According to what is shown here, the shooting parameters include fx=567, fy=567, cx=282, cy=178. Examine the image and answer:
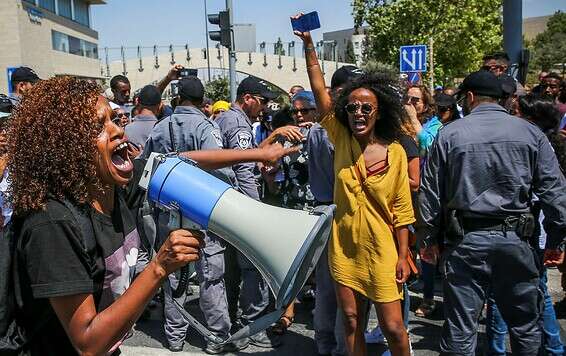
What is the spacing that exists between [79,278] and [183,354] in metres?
3.08

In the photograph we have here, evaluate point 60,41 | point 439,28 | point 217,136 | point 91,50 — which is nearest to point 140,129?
point 217,136

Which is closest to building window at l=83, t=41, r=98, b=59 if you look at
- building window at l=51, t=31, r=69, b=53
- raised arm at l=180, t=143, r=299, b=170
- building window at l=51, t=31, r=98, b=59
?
building window at l=51, t=31, r=98, b=59

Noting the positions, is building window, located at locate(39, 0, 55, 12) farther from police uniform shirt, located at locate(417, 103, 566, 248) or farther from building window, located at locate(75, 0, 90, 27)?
police uniform shirt, located at locate(417, 103, 566, 248)

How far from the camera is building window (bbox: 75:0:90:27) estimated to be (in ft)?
162

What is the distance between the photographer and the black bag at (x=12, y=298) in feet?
5.20

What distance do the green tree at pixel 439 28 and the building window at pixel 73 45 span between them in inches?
1049

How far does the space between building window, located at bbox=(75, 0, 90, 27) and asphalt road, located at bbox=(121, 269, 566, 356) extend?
1947 inches

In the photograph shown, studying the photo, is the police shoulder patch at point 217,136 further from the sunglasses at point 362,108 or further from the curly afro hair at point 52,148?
the curly afro hair at point 52,148

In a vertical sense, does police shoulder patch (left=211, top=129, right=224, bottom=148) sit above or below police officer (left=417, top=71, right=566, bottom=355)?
above

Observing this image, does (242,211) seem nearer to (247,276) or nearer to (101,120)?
(101,120)

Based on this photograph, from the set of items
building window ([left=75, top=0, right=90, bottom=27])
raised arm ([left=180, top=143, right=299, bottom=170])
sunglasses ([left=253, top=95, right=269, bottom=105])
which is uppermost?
building window ([left=75, top=0, right=90, bottom=27])

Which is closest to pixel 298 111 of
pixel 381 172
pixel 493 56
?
pixel 381 172

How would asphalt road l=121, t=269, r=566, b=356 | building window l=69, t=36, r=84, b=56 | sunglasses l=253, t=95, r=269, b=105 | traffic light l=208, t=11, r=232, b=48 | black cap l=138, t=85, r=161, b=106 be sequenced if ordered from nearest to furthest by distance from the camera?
asphalt road l=121, t=269, r=566, b=356
sunglasses l=253, t=95, r=269, b=105
black cap l=138, t=85, r=161, b=106
traffic light l=208, t=11, r=232, b=48
building window l=69, t=36, r=84, b=56

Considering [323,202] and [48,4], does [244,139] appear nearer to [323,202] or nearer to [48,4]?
[323,202]
